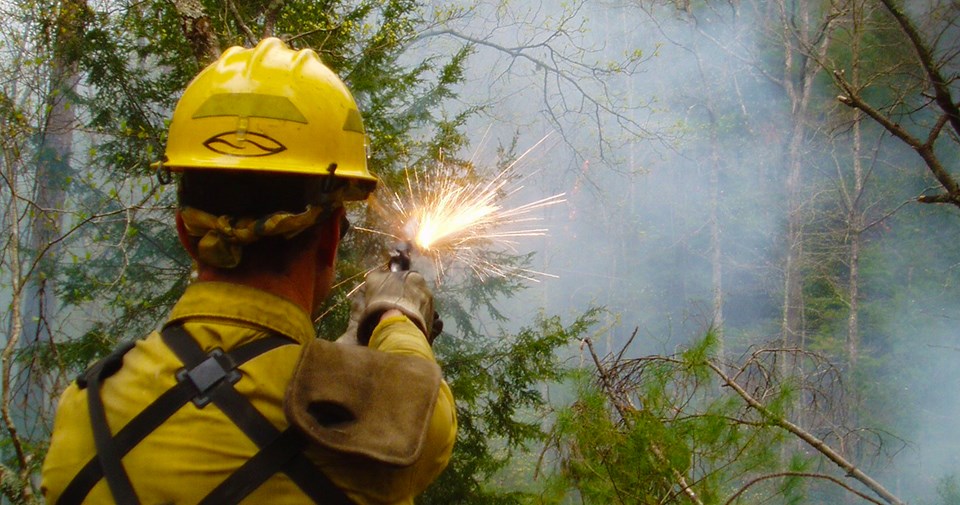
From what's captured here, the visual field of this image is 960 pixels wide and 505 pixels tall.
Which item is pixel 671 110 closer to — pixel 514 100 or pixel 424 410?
pixel 514 100

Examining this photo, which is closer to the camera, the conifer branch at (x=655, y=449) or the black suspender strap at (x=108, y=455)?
the black suspender strap at (x=108, y=455)

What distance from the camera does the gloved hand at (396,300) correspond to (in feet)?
7.15

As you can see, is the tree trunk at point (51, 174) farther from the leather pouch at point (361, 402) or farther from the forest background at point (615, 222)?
the leather pouch at point (361, 402)

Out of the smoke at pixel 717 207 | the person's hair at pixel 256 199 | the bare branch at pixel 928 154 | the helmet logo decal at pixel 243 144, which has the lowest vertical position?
the person's hair at pixel 256 199

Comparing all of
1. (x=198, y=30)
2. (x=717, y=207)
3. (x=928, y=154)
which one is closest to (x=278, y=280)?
(x=928, y=154)

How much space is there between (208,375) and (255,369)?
0.29ft

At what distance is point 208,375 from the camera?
4.66 ft

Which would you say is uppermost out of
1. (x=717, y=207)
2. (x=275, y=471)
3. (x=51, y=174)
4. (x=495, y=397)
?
(x=717, y=207)

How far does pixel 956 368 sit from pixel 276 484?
11534mm

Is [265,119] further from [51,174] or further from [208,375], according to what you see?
[51,174]

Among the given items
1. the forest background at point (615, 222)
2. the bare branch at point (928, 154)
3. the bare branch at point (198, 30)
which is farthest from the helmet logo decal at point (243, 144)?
the bare branch at point (198, 30)

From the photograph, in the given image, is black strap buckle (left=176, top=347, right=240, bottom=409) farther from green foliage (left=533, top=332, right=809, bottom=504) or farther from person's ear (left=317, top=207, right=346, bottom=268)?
green foliage (left=533, top=332, right=809, bottom=504)

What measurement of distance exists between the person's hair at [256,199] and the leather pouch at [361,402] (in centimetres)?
32

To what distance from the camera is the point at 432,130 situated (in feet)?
23.4
